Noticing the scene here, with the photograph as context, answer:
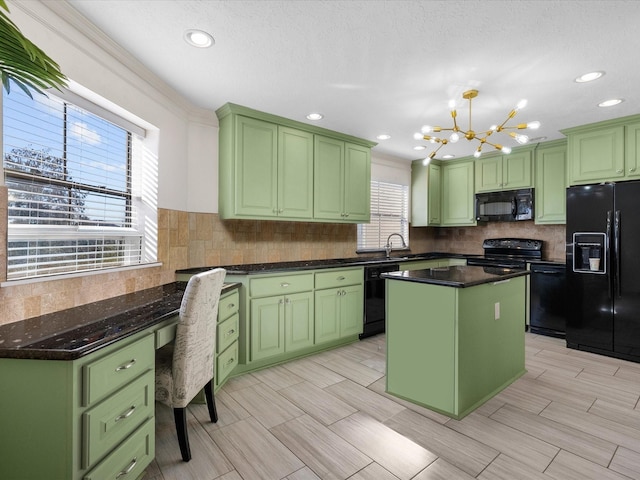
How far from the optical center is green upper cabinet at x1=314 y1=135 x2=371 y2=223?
379 centimetres

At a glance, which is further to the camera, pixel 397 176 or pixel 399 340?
pixel 397 176

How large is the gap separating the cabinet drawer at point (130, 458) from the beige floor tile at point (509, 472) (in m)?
1.67

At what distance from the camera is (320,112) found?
3264mm

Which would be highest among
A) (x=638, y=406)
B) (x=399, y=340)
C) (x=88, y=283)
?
(x=88, y=283)

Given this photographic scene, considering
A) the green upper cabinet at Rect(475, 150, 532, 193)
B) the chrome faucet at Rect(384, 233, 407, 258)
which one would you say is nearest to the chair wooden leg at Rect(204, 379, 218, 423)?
the chrome faucet at Rect(384, 233, 407, 258)

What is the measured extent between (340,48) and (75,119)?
66.8 inches

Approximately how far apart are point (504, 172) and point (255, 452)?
468 centimetres

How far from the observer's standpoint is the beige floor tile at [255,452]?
5.67ft

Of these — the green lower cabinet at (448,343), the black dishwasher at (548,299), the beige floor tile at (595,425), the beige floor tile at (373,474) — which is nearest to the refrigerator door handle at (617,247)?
the black dishwasher at (548,299)

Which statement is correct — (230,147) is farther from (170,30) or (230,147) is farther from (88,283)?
(88,283)

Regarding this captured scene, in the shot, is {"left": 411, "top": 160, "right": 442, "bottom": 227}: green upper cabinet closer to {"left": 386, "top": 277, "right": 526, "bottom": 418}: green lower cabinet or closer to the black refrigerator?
the black refrigerator

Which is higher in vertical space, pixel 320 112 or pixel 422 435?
pixel 320 112

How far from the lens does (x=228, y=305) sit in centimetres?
257

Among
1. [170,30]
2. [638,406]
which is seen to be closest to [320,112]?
[170,30]
